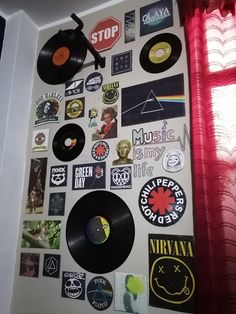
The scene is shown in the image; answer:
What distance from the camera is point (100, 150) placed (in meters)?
1.12

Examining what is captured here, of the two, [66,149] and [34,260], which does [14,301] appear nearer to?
[34,260]

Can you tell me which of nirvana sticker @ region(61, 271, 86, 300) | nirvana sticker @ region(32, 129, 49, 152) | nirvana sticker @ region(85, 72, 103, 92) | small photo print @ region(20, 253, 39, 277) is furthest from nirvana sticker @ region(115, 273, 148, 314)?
nirvana sticker @ region(85, 72, 103, 92)

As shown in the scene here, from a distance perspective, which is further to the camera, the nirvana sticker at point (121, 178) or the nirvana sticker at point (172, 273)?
the nirvana sticker at point (121, 178)

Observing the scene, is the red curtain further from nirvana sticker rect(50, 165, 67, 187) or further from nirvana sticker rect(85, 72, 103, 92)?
nirvana sticker rect(50, 165, 67, 187)

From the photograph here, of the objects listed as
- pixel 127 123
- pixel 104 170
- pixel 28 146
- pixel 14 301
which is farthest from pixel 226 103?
pixel 14 301

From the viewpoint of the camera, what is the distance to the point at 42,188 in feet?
4.01

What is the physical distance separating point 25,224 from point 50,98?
24.4 inches

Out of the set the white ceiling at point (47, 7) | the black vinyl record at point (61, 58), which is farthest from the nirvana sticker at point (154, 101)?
the white ceiling at point (47, 7)

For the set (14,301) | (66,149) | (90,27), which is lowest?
(14,301)

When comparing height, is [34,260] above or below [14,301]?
above

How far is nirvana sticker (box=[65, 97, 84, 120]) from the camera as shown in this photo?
122 centimetres

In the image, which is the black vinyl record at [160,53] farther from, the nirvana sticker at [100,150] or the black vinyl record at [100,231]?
the black vinyl record at [100,231]

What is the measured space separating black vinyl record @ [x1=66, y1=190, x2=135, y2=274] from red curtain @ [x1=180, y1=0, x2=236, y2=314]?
29 centimetres

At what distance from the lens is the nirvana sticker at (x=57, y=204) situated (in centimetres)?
115
